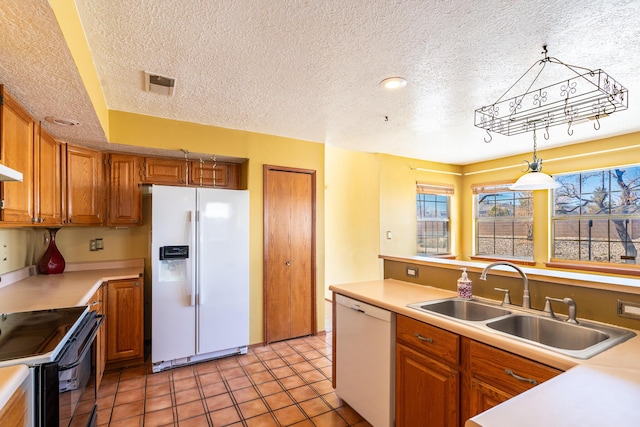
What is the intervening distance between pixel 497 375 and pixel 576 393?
432 millimetres

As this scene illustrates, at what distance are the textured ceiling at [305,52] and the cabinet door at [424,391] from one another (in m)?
1.75

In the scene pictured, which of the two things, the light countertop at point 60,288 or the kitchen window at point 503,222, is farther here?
the kitchen window at point 503,222

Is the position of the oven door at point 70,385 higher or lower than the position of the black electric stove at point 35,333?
lower

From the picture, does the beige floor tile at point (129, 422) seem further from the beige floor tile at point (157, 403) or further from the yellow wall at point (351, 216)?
the yellow wall at point (351, 216)

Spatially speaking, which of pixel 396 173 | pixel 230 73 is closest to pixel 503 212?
pixel 396 173

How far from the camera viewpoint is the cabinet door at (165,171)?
10.4 ft

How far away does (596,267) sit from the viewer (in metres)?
3.74

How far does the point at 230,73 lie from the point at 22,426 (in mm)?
2039

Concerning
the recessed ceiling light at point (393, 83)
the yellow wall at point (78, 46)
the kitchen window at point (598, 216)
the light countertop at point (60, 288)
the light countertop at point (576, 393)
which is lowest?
the light countertop at point (60, 288)

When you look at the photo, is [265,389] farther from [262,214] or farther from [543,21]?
[543,21]

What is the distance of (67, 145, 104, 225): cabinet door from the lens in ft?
9.10

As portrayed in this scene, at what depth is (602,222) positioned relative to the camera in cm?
382

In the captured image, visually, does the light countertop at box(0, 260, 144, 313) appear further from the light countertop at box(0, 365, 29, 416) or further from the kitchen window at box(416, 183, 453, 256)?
the kitchen window at box(416, 183, 453, 256)

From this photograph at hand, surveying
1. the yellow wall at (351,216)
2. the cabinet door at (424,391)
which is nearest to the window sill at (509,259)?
the yellow wall at (351,216)
